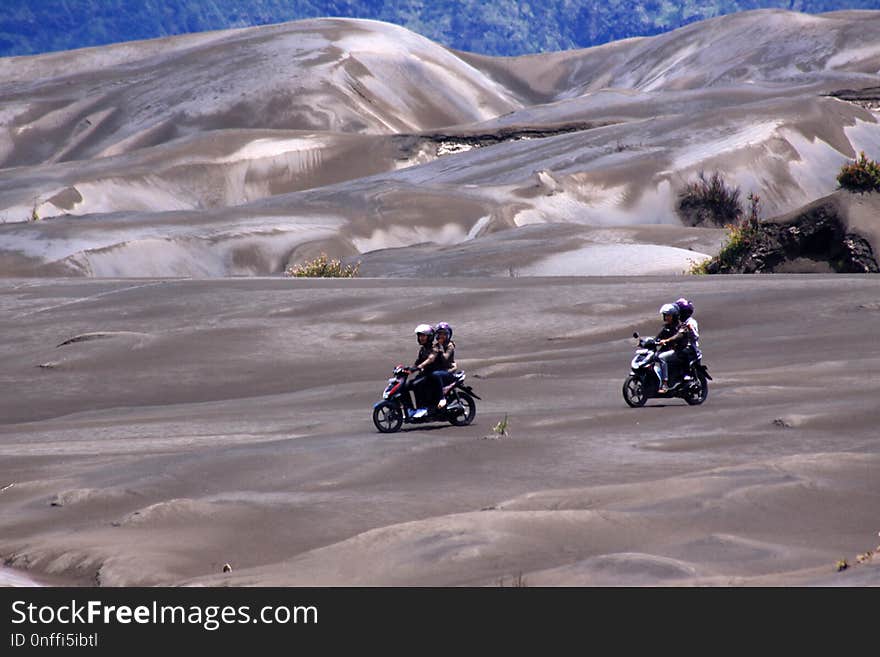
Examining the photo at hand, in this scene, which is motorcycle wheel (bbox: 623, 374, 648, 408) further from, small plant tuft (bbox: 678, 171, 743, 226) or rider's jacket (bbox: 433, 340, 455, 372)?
small plant tuft (bbox: 678, 171, 743, 226)

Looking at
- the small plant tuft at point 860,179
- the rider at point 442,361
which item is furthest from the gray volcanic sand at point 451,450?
the small plant tuft at point 860,179

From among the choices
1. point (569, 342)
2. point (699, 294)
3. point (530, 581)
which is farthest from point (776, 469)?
point (699, 294)

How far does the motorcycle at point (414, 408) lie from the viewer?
16375 millimetres

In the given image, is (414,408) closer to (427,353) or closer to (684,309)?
(427,353)

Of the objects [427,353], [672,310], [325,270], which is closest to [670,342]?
[672,310]

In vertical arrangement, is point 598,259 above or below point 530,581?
above

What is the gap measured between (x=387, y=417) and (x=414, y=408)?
1.43 ft

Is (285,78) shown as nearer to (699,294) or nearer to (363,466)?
(699,294)

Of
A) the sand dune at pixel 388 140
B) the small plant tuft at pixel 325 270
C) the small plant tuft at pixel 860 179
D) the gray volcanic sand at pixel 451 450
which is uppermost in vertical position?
the sand dune at pixel 388 140

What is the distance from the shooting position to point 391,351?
25094 millimetres

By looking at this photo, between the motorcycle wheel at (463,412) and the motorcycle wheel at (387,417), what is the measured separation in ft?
1.87

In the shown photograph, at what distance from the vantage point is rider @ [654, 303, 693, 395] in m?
17.4

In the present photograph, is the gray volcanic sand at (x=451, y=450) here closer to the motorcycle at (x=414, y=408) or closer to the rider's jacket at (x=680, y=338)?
Answer: the motorcycle at (x=414, y=408)

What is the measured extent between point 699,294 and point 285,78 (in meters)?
82.9
